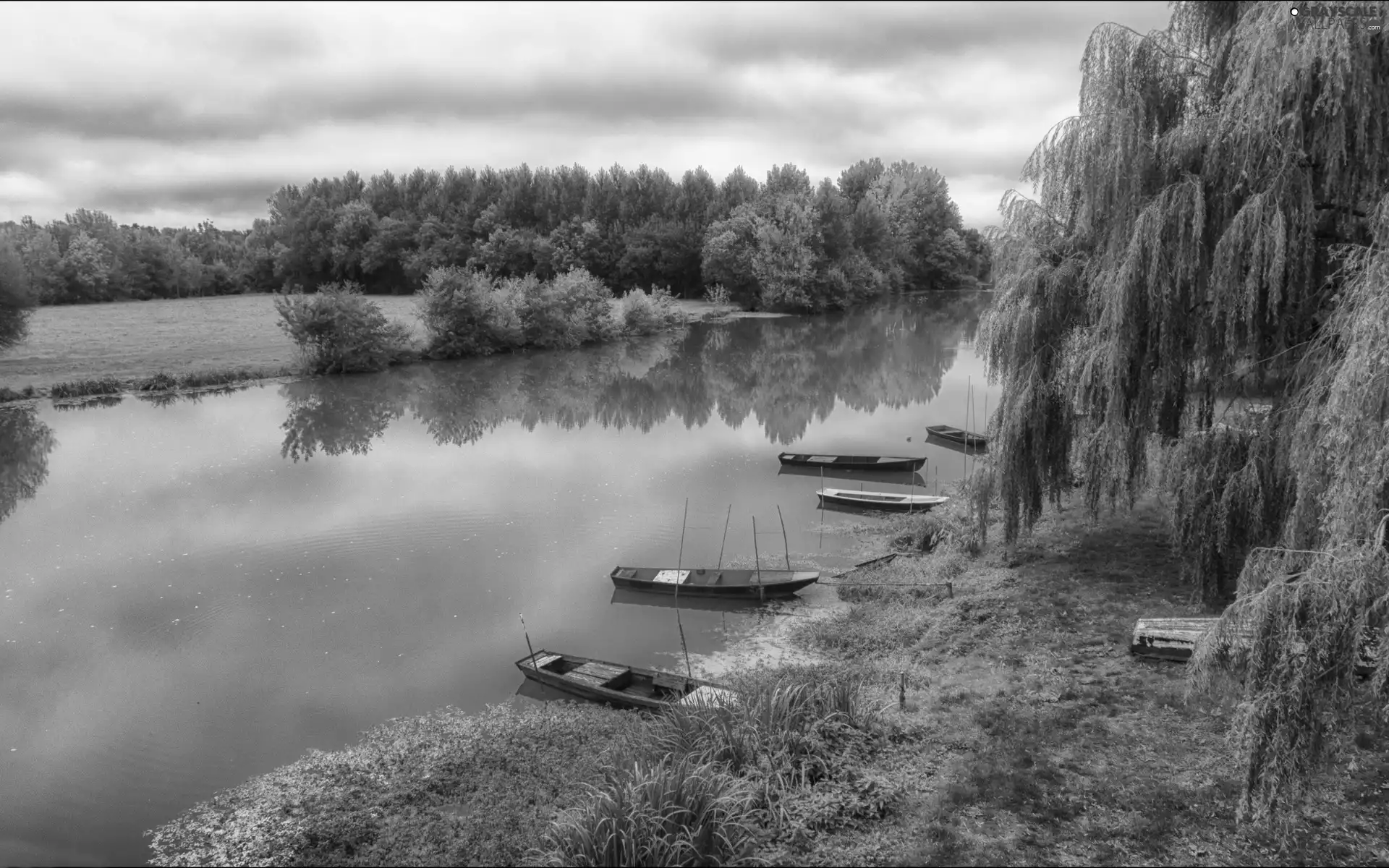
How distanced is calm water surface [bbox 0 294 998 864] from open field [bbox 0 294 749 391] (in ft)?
18.6

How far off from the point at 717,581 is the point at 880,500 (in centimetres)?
675

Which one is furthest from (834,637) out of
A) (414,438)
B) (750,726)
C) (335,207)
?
(335,207)

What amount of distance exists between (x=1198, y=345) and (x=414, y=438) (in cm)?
2490

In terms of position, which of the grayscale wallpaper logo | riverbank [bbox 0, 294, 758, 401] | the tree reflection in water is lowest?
the tree reflection in water

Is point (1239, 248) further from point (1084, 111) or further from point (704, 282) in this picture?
point (704, 282)

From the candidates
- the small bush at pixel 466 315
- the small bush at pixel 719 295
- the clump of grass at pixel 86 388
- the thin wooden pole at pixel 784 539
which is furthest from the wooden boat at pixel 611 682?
the small bush at pixel 719 295

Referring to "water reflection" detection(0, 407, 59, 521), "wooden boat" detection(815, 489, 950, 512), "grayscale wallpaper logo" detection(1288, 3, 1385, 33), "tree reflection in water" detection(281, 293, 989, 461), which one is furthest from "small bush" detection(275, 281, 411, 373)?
"grayscale wallpaper logo" detection(1288, 3, 1385, 33)

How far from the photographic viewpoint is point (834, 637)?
44.2ft

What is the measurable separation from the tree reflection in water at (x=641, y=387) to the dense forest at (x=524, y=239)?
17.7 meters

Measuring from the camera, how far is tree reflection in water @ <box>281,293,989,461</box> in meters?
32.3

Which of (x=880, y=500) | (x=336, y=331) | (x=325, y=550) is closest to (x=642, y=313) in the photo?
(x=336, y=331)

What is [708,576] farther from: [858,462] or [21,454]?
[21,454]

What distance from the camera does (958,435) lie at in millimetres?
27625

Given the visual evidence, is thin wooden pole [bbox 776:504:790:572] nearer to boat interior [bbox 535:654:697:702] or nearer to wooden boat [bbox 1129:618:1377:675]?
boat interior [bbox 535:654:697:702]
